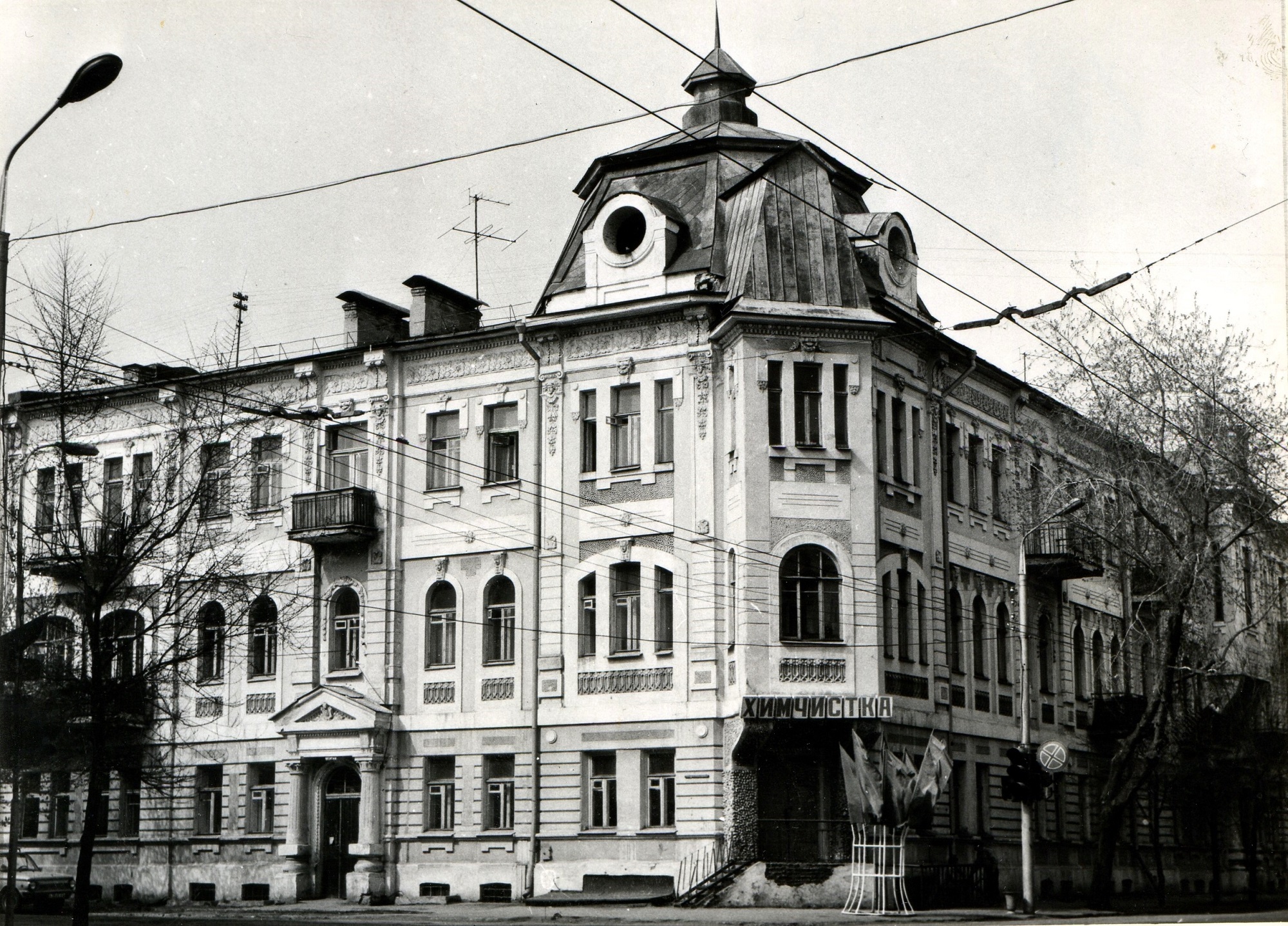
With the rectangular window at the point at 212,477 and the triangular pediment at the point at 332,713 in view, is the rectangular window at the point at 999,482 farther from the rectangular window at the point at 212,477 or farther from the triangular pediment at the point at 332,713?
the rectangular window at the point at 212,477

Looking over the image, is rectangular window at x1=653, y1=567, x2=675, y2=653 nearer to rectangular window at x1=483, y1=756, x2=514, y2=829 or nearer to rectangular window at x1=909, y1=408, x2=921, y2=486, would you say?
rectangular window at x1=483, y1=756, x2=514, y2=829

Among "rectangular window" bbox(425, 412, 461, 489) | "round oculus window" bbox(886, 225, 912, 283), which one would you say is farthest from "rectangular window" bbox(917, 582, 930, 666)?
"rectangular window" bbox(425, 412, 461, 489)

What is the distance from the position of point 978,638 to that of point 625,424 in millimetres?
10203

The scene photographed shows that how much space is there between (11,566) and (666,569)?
41.3 feet

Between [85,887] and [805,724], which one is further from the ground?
[805,724]

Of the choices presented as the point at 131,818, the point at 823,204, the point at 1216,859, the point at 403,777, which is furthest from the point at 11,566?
the point at 1216,859

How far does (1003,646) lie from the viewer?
131ft

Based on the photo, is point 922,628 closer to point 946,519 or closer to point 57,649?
point 946,519

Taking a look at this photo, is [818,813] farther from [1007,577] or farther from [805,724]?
[1007,577]

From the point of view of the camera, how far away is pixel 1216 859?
39.6m

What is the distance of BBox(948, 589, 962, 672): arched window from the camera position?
36.6 metres

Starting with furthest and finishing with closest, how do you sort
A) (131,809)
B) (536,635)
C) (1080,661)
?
(1080,661) < (131,809) < (536,635)

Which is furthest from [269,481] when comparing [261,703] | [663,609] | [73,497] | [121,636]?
[73,497]

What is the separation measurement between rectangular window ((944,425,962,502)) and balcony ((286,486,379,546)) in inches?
510
